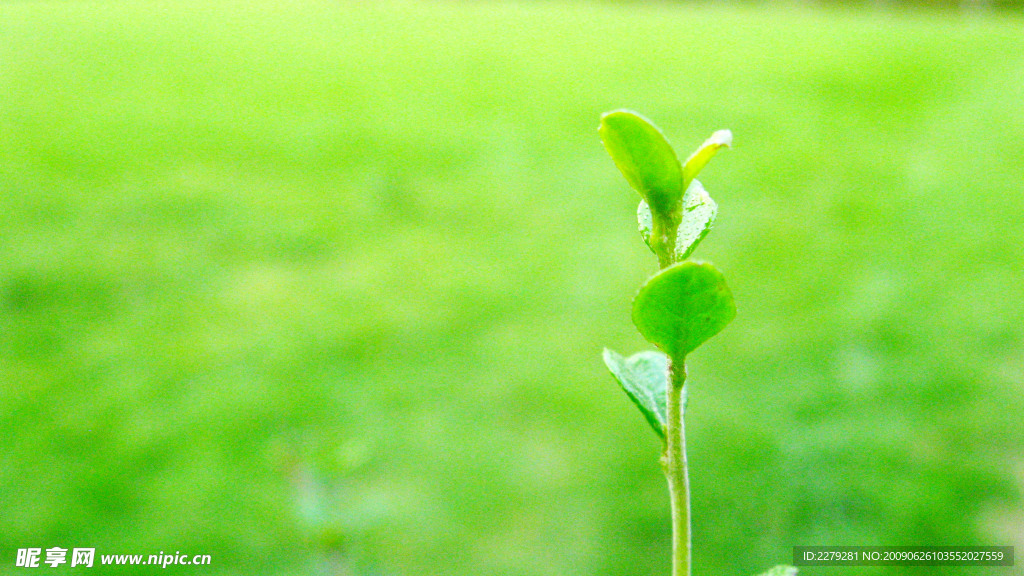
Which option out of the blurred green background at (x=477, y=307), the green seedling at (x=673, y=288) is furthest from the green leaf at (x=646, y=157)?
the blurred green background at (x=477, y=307)

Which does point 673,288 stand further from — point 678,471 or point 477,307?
point 477,307

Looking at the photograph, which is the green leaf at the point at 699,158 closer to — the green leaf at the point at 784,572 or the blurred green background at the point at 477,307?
the green leaf at the point at 784,572

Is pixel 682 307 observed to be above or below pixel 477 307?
below

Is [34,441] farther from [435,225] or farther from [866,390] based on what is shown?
[866,390]

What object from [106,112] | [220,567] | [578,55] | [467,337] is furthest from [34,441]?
[578,55]

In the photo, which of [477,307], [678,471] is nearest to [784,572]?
[678,471]

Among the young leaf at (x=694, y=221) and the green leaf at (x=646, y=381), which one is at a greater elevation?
the young leaf at (x=694, y=221)
